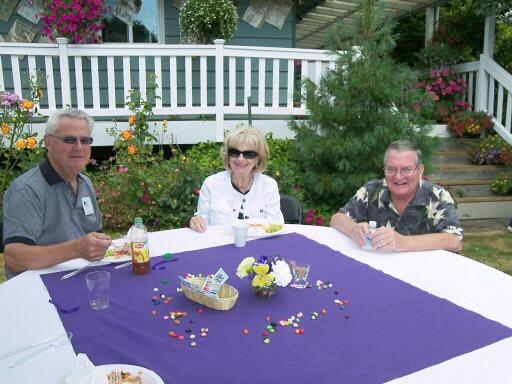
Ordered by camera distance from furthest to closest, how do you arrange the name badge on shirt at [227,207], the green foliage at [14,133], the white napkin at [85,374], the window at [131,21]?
the window at [131,21]
the green foliage at [14,133]
the name badge on shirt at [227,207]
the white napkin at [85,374]

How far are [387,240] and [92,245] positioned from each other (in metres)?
1.32

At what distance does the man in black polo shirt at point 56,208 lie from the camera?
1.81 m

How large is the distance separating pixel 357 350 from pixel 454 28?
8526mm

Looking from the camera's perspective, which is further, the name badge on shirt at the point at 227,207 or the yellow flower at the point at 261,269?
the name badge on shirt at the point at 227,207

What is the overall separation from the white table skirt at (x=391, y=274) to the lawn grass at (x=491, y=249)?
2.56 metres

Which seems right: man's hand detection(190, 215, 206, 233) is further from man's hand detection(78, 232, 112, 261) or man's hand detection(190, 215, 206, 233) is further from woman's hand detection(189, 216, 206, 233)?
man's hand detection(78, 232, 112, 261)

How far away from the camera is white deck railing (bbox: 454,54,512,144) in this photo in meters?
6.68

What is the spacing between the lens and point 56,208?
2.14m

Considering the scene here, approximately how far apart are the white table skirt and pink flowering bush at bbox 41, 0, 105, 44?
15.1 ft

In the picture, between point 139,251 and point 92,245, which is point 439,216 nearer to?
point 139,251

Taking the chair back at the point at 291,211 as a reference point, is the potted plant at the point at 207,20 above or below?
above

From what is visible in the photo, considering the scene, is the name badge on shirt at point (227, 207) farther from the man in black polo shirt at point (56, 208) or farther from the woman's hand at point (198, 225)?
the man in black polo shirt at point (56, 208)

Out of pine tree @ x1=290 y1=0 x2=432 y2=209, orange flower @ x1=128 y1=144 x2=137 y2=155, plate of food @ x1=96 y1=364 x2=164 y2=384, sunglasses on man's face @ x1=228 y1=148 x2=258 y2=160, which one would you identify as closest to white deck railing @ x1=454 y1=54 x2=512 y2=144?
pine tree @ x1=290 y1=0 x2=432 y2=209

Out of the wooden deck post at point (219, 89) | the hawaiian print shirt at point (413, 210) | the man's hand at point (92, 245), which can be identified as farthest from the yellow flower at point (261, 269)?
the wooden deck post at point (219, 89)
